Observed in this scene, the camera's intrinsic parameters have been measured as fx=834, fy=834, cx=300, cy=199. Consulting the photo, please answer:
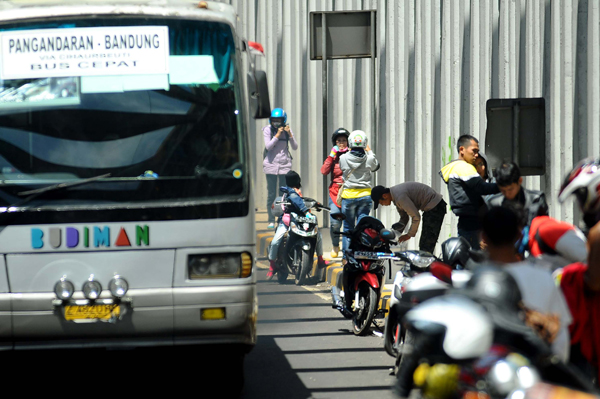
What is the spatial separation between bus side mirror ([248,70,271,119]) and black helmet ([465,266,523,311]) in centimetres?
343

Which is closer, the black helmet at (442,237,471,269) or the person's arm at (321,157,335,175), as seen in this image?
the black helmet at (442,237,471,269)

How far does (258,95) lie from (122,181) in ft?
4.01

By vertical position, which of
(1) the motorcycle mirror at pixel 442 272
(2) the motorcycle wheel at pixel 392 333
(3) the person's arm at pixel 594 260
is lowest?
(2) the motorcycle wheel at pixel 392 333

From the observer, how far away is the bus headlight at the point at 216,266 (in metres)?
5.15

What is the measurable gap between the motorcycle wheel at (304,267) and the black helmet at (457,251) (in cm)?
552

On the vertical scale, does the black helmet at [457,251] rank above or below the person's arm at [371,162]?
below

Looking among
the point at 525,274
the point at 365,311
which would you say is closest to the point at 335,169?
the point at 365,311

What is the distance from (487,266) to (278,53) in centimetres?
1431

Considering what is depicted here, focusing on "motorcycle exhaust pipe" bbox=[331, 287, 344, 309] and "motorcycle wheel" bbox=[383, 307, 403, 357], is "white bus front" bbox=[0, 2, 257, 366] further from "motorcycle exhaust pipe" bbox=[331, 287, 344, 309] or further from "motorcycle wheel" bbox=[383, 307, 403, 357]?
"motorcycle exhaust pipe" bbox=[331, 287, 344, 309]

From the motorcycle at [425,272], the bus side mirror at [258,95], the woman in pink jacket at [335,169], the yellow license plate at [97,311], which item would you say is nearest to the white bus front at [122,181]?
the yellow license plate at [97,311]

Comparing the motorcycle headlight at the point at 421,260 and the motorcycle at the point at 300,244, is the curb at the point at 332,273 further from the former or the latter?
the motorcycle headlight at the point at 421,260

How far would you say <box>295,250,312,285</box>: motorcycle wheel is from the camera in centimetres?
1078

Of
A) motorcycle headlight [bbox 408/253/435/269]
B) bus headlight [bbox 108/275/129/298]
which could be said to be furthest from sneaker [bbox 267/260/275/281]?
bus headlight [bbox 108/275/129/298]

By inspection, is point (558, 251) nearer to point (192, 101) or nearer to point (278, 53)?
point (192, 101)
